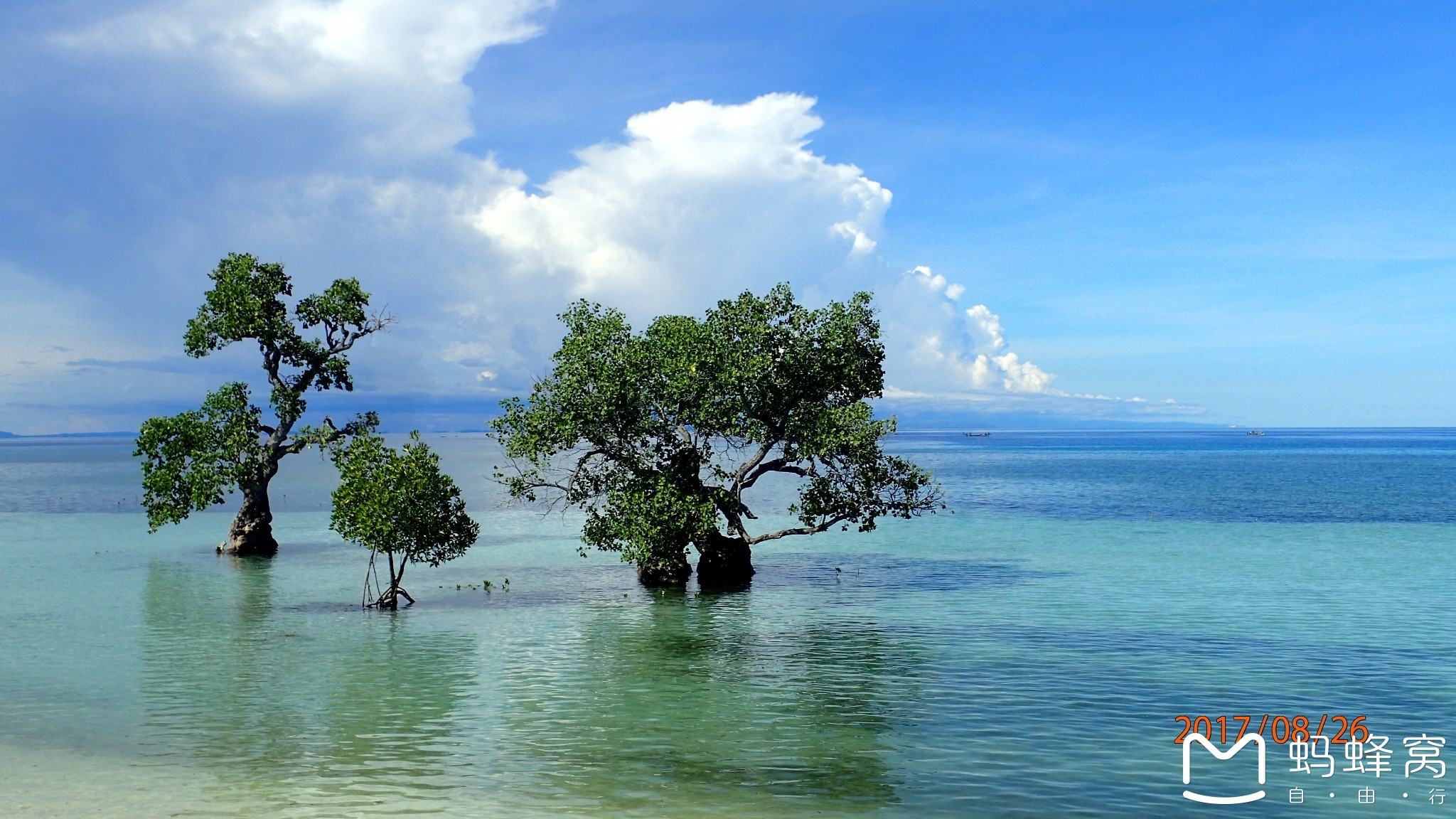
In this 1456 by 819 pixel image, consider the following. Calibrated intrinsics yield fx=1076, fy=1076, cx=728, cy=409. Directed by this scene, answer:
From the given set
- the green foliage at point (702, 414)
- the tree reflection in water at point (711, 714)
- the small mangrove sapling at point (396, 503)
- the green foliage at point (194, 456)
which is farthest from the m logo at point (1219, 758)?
the green foliage at point (194, 456)

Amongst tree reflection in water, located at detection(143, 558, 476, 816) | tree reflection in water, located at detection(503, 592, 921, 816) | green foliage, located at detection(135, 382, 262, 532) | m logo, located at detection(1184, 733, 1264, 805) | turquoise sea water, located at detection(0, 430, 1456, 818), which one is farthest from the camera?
green foliage, located at detection(135, 382, 262, 532)

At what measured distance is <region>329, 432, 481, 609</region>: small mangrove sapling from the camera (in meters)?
41.7

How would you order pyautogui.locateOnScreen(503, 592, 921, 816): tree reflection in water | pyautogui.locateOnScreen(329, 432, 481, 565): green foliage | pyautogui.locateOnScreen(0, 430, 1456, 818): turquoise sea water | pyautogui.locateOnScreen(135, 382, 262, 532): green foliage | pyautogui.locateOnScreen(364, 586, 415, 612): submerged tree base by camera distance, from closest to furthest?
pyautogui.locateOnScreen(503, 592, 921, 816): tree reflection in water → pyautogui.locateOnScreen(0, 430, 1456, 818): turquoise sea water → pyautogui.locateOnScreen(329, 432, 481, 565): green foliage → pyautogui.locateOnScreen(364, 586, 415, 612): submerged tree base → pyautogui.locateOnScreen(135, 382, 262, 532): green foliage

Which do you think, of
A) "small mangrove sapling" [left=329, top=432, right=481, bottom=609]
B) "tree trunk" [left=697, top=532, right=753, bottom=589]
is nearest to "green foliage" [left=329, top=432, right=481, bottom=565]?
"small mangrove sapling" [left=329, top=432, right=481, bottom=609]

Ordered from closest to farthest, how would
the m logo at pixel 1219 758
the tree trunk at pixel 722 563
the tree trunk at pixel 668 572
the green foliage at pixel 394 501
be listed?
the m logo at pixel 1219 758 → the green foliage at pixel 394 501 → the tree trunk at pixel 668 572 → the tree trunk at pixel 722 563

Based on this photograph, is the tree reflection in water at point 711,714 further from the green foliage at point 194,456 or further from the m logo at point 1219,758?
the green foliage at point 194,456

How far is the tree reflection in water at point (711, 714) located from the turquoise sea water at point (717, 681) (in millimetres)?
A: 117

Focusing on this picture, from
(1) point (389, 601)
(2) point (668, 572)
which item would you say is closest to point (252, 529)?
(1) point (389, 601)

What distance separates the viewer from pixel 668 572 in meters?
51.2

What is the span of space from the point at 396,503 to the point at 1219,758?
1185 inches

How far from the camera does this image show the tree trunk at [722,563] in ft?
168

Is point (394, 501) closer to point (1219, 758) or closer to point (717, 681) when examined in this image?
point (717, 681)

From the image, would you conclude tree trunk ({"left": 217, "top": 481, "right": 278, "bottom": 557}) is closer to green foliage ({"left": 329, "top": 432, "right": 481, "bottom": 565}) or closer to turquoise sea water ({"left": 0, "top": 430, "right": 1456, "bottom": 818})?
turquoise sea water ({"left": 0, "top": 430, "right": 1456, "bottom": 818})

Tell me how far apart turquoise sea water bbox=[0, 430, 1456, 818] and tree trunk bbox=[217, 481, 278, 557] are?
1727 millimetres
